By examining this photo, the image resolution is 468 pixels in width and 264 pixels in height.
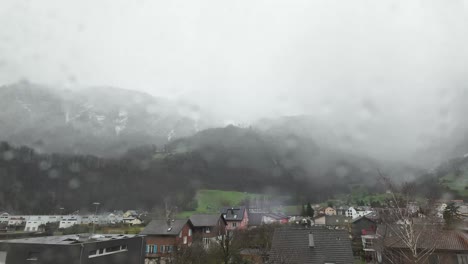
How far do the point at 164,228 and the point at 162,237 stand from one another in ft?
5.19

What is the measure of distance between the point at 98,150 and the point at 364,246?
17612cm

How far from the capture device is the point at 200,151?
623ft

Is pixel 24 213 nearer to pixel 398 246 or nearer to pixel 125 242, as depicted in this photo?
pixel 125 242

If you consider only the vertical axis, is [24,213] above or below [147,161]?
below

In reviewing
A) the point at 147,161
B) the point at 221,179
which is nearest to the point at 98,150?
the point at 147,161

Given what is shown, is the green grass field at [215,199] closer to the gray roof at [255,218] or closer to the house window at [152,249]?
the gray roof at [255,218]

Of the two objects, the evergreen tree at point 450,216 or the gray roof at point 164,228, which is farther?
the gray roof at point 164,228

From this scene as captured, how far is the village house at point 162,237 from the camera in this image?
131 ft

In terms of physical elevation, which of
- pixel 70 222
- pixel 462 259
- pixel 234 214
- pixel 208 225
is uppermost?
pixel 234 214

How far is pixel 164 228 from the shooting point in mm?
43094

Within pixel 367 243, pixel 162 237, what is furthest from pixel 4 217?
pixel 367 243

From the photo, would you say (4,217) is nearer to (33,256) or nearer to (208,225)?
(208,225)

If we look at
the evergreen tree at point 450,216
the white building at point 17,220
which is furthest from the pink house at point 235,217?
the white building at point 17,220

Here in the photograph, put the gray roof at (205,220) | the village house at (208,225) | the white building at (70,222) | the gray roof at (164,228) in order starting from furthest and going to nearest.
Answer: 1. the white building at (70,222)
2. the gray roof at (205,220)
3. the village house at (208,225)
4. the gray roof at (164,228)
